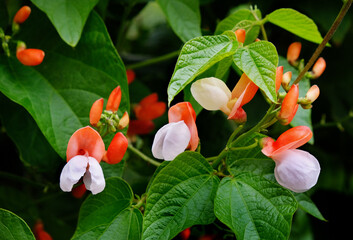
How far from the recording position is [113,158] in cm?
78

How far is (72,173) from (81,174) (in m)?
0.01

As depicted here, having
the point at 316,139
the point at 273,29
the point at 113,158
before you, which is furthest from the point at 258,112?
the point at 113,158

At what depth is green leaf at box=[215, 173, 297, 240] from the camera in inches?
27.3

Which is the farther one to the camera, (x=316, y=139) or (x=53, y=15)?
(x=316, y=139)

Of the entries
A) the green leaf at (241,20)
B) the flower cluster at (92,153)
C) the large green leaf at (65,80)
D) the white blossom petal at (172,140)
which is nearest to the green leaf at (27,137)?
the large green leaf at (65,80)

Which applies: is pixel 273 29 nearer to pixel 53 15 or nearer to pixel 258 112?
pixel 258 112

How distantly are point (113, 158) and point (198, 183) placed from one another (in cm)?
14

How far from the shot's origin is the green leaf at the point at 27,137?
951 millimetres

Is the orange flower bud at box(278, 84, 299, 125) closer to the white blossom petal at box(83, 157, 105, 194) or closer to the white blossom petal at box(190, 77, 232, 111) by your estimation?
the white blossom petal at box(190, 77, 232, 111)

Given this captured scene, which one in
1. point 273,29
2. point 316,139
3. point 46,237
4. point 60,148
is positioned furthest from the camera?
point 316,139

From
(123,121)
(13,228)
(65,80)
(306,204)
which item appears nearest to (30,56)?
(65,80)

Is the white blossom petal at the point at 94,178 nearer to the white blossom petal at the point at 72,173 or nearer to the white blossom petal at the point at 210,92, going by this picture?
the white blossom petal at the point at 72,173

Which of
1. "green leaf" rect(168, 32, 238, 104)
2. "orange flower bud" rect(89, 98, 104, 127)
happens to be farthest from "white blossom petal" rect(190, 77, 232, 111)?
"orange flower bud" rect(89, 98, 104, 127)

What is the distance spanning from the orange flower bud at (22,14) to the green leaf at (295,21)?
1.45 feet
